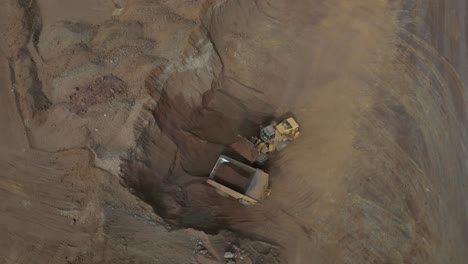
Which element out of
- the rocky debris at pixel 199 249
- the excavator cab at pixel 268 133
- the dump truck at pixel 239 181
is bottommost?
the rocky debris at pixel 199 249

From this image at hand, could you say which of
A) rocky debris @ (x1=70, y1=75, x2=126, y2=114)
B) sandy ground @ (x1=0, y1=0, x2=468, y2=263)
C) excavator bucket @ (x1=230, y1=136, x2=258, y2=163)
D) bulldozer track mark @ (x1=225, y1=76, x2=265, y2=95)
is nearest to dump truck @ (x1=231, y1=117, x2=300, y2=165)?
excavator bucket @ (x1=230, y1=136, x2=258, y2=163)

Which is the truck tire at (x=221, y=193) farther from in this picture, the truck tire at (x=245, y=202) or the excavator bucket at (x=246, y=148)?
the excavator bucket at (x=246, y=148)

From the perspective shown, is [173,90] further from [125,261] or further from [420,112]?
[420,112]

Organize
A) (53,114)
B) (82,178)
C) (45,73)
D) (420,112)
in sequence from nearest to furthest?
(82,178), (53,114), (45,73), (420,112)

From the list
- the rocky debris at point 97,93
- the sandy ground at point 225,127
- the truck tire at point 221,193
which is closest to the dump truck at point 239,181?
the truck tire at point 221,193

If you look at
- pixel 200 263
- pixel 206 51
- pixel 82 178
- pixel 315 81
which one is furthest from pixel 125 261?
pixel 315 81

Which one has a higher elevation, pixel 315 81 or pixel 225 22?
pixel 225 22

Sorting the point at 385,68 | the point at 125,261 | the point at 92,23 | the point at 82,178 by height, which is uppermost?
the point at 385,68
